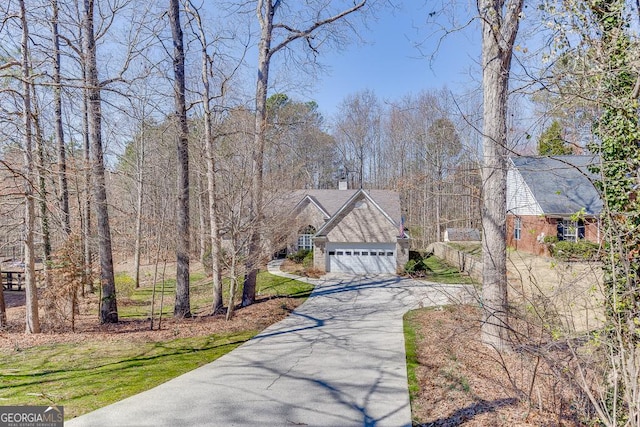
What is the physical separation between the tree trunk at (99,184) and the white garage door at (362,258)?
12.1 m

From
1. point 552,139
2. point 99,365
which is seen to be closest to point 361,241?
point 99,365

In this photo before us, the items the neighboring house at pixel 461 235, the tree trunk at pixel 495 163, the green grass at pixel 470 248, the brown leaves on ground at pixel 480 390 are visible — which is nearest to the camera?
the brown leaves on ground at pixel 480 390

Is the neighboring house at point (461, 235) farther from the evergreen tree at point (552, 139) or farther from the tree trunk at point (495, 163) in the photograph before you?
the evergreen tree at point (552, 139)

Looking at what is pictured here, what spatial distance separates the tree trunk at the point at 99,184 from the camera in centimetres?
983

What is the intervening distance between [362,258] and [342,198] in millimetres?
7569

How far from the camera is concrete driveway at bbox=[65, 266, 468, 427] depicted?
5098 millimetres

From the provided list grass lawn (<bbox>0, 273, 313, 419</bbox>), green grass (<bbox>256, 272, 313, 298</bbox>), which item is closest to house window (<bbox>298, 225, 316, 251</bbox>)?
green grass (<bbox>256, 272, 313, 298</bbox>)

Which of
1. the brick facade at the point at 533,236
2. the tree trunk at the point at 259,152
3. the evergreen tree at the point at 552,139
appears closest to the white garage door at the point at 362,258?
the brick facade at the point at 533,236

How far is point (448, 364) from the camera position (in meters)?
7.17

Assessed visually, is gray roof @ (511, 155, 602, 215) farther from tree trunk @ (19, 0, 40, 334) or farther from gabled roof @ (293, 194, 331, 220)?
tree trunk @ (19, 0, 40, 334)

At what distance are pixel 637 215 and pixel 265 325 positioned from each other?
9.19 m

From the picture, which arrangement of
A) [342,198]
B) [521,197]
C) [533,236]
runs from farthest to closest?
[342,198], [533,236], [521,197]

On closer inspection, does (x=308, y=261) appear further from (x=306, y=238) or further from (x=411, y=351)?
(x=411, y=351)

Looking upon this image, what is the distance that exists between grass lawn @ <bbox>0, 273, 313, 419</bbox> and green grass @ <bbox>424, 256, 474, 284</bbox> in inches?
426
